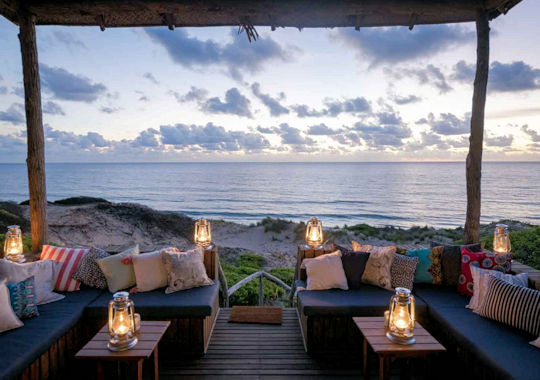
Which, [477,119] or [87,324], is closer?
[87,324]

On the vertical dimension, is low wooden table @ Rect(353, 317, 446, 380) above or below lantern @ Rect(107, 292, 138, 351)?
below

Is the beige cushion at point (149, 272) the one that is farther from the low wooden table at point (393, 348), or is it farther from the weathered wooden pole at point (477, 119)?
the weathered wooden pole at point (477, 119)

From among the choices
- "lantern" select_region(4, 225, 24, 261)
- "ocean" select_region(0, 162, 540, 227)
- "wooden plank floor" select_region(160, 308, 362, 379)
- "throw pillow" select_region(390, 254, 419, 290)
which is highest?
"lantern" select_region(4, 225, 24, 261)

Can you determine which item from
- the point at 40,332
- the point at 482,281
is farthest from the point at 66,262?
the point at 482,281

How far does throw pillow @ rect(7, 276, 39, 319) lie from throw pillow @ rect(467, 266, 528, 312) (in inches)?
141

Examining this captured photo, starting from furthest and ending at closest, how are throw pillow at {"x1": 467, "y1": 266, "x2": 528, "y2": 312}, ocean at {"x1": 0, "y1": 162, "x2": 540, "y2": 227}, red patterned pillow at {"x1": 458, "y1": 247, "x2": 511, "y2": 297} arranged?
ocean at {"x1": 0, "y1": 162, "x2": 540, "y2": 227}, red patterned pillow at {"x1": 458, "y1": 247, "x2": 511, "y2": 297}, throw pillow at {"x1": 467, "y1": 266, "x2": 528, "y2": 312}

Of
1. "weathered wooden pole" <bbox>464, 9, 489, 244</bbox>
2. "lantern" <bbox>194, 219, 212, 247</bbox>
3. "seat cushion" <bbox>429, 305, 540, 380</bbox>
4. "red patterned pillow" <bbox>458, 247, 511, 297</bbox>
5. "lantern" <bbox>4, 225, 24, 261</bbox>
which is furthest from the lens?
"lantern" <bbox>194, 219, 212, 247</bbox>

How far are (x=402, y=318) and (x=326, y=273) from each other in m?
1.18

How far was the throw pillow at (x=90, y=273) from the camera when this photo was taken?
10.5 feet

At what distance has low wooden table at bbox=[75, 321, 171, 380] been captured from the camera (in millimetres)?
1913

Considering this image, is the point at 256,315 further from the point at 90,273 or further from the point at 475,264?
the point at 475,264

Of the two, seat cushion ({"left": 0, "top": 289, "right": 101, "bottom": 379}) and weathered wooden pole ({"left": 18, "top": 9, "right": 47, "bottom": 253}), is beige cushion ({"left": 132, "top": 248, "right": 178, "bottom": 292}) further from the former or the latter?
weathered wooden pole ({"left": 18, "top": 9, "right": 47, "bottom": 253})

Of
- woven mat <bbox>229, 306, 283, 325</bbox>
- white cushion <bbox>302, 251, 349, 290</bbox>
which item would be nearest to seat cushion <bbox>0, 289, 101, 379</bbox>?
woven mat <bbox>229, 306, 283, 325</bbox>

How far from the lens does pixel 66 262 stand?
127 inches
